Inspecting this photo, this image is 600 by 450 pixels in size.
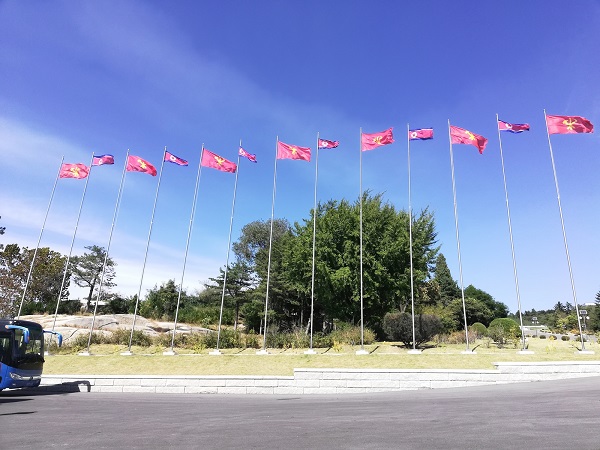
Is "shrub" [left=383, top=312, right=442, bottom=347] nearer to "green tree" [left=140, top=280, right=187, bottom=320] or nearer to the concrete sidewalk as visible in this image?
the concrete sidewalk

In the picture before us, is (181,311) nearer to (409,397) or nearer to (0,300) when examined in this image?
(0,300)

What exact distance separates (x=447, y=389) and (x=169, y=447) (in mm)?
11439

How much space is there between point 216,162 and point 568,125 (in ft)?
76.1

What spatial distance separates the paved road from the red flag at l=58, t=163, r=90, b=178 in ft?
63.4

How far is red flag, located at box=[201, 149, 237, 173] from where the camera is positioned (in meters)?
26.5

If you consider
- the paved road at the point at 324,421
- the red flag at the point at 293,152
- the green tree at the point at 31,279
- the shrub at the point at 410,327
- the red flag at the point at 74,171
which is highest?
the red flag at the point at 293,152

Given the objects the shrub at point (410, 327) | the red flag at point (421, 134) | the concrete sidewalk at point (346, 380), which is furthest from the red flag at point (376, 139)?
the concrete sidewalk at point (346, 380)

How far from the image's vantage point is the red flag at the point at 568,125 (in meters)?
21.9

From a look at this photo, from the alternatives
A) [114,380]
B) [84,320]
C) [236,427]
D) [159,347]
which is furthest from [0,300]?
[236,427]

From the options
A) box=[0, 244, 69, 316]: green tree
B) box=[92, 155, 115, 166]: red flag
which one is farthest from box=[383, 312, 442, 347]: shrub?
box=[0, 244, 69, 316]: green tree

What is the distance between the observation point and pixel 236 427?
8133 millimetres

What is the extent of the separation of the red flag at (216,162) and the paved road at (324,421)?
677 inches

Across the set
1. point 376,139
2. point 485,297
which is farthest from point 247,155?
point 485,297

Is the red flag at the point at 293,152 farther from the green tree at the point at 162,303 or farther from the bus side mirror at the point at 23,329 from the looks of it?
the green tree at the point at 162,303
